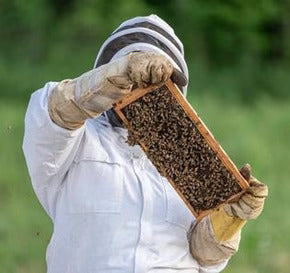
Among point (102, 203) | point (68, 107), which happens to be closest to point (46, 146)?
point (68, 107)

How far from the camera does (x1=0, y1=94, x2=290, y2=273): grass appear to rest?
9.99 metres

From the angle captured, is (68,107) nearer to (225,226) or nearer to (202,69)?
(225,226)

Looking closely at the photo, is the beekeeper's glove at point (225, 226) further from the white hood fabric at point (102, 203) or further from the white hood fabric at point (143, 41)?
the white hood fabric at point (143, 41)

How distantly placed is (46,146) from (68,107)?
0.21 metres

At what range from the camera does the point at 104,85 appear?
16.2 feet

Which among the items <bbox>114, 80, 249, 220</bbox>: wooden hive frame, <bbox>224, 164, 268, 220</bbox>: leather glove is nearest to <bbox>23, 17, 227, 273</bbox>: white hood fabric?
<bbox>114, 80, 249, 220</bbox>: wooden hive frame

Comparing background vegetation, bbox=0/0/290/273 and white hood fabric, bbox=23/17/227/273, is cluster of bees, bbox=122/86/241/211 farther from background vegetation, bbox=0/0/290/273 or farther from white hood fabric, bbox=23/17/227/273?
background vegetation, bbox=0/0/290/273

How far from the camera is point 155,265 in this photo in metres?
5.28

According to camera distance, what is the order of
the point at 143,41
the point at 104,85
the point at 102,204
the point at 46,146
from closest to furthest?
the point at 104,85, the point at 46,146, the point at 102,204, the point at 143,41

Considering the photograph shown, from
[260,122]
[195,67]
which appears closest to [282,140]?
[260,122]

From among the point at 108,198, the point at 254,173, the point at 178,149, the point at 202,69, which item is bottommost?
the point at 202,69

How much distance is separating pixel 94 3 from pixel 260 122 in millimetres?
10919

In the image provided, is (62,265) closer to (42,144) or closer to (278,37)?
(42,144)

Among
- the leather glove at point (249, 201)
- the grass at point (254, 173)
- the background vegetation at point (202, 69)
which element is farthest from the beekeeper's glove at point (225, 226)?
the background vegetation at point (202, 69)
